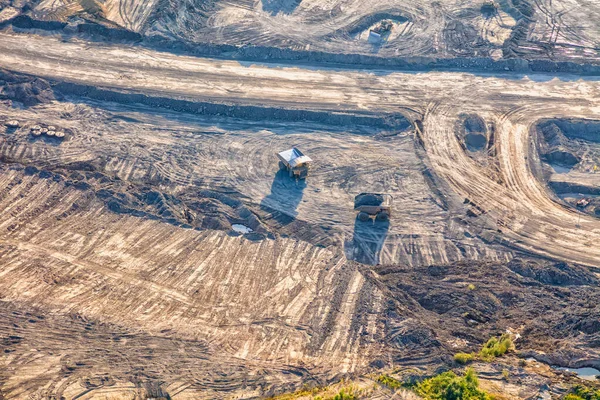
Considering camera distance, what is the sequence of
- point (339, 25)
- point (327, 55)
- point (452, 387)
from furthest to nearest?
point (339, 25) → point (327, 55) → point (452, 387)

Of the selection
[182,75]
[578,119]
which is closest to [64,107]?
[182,75]

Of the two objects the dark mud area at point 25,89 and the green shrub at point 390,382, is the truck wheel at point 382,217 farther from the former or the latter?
the dark mud area at point 25,89

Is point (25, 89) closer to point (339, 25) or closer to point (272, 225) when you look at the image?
point (272, 225)

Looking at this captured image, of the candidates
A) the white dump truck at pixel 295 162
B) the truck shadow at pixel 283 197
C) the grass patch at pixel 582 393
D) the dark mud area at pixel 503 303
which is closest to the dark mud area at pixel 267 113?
the white dump truck at pixel 295 162

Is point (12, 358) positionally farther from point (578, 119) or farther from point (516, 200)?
point (578, 119)

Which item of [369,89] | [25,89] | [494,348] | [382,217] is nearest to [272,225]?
[382,217]

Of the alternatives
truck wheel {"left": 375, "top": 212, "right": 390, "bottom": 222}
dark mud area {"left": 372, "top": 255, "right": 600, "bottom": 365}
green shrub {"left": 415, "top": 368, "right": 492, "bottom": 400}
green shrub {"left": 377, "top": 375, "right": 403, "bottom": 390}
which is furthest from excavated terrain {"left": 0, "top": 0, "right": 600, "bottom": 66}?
green shrub {"left": 415, "top": 368, "right": 492, "bottom": 400}
